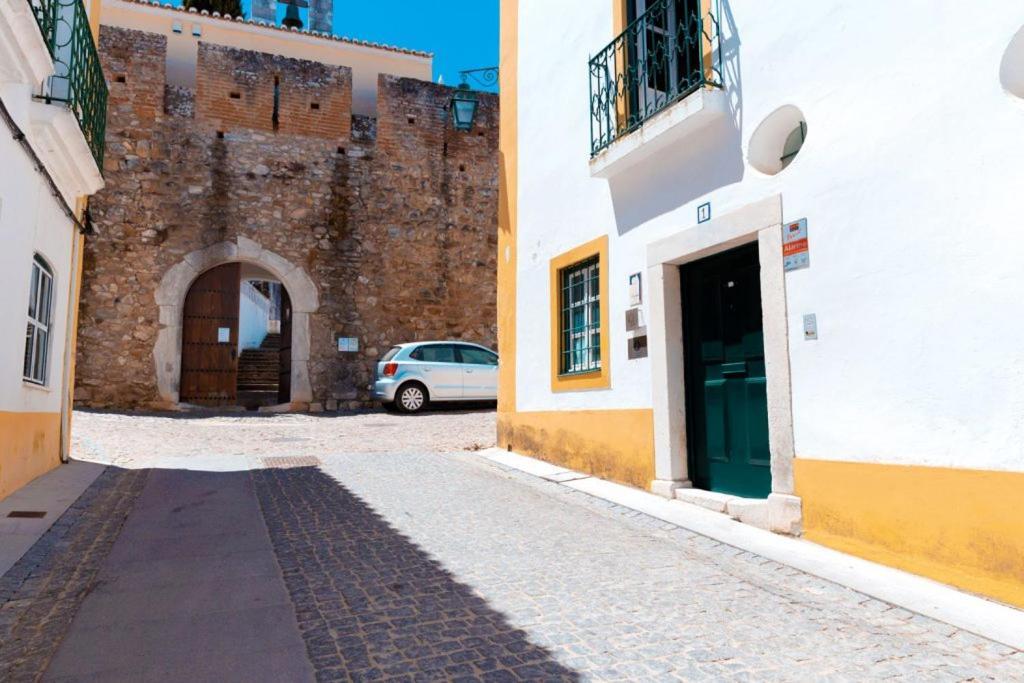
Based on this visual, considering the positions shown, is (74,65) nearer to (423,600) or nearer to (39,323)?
(39,323)

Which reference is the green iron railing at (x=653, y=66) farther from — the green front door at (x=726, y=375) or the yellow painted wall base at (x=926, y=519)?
the yellow painted wall base at (x=926, y=519)

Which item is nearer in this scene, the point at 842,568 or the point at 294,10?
the point at 842,568

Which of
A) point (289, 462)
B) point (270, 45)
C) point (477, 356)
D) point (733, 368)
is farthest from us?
point (270, 45)

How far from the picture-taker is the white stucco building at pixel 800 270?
12.0 feet

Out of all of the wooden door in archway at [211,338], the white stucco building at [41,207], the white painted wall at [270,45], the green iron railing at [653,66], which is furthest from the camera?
the white painted wall at [270,45]

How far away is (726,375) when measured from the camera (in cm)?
567

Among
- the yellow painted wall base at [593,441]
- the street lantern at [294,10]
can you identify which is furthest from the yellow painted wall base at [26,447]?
the street lantern at [294,10]

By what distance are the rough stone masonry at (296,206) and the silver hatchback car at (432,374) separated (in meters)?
1.42

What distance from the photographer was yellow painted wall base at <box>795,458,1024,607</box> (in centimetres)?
344

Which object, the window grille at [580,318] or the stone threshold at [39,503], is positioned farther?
the window grille at [580,318]

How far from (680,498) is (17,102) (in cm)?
570

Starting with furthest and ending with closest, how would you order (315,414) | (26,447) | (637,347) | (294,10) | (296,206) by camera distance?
(294,10) → (296,206) → (315,414) → (637,347) → (26,447)

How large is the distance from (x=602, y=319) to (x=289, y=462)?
356 centimetres

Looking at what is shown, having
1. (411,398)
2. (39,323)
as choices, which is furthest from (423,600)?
(411,398)
